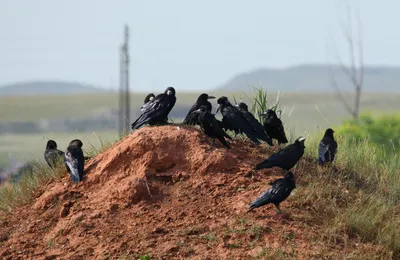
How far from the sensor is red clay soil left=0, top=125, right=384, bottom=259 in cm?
1186

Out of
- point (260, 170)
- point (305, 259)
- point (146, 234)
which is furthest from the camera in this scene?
point (260, 170)

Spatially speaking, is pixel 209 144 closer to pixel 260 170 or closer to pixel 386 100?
pixel 260 170

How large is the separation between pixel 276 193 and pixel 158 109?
3.07 m

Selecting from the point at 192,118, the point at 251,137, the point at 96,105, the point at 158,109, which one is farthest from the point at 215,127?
the point at 96,105

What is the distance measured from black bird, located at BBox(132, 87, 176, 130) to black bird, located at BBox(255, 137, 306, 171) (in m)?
2.03

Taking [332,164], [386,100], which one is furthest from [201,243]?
[386,100]

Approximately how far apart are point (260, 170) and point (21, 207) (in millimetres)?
4223

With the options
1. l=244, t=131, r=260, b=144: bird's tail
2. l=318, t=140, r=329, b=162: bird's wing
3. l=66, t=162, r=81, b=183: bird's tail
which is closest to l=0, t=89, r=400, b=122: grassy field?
l=318, t=140, r=329, b=162: bird's wing

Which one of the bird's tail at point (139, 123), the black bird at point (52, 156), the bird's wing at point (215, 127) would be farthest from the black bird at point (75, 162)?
the bird's wing at point (215, 127)

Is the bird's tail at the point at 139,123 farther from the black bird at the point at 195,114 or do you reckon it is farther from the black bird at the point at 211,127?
the black bird at the point at 211,127

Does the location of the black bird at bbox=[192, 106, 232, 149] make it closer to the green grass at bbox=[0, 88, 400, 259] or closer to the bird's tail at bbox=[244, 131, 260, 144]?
the bird's tail at bbox=[244, 131, 260, 144]

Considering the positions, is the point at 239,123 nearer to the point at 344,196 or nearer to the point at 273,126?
the point at 273,126

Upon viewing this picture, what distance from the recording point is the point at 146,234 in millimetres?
12234

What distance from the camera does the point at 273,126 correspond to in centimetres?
1474
